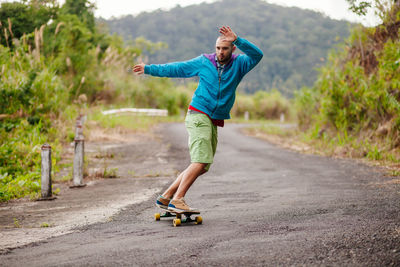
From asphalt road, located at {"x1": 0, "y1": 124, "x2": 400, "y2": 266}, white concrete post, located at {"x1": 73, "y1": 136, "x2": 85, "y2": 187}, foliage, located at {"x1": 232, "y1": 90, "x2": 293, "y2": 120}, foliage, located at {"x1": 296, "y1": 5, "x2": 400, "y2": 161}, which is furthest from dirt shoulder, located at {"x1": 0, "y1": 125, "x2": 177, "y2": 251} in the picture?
foliage, located at {"x1": 232, "y1": 90, "x2": 293, "y2": 120}

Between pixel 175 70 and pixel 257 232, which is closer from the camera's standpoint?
pixel 257 232

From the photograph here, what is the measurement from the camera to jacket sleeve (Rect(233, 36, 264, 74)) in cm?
519

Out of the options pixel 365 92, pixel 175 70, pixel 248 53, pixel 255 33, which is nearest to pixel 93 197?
pixel 175 70

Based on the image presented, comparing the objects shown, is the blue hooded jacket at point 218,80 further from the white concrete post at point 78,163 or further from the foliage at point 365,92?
the foliage at point 365,92

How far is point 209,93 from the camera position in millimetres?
5348

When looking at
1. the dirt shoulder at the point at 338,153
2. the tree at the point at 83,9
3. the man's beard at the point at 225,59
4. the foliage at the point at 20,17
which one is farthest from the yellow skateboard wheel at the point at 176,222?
the tree at the point at 83,9

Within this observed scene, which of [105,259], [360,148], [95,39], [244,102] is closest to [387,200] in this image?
[105,259]

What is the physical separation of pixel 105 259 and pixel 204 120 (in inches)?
79.2

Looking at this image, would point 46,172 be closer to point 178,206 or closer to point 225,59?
point 178,206

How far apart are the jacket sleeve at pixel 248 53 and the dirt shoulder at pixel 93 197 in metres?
2.45

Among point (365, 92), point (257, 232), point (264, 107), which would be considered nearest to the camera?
point (257, 232)

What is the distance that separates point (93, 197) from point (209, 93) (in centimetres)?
328

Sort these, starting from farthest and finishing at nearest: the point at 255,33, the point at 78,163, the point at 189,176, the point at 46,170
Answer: the point at 255,33, the point at 78,163, the point at 46,170, the point at 189,176

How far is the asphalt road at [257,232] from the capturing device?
146 inches
